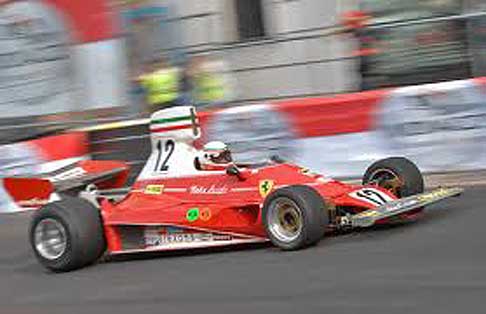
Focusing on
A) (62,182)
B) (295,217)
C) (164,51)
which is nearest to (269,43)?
(164,51)

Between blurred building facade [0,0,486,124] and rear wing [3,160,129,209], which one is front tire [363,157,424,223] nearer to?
rear wing [3,160,129,209]

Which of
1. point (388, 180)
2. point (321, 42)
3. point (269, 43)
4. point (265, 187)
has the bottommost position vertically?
point (388, 180)

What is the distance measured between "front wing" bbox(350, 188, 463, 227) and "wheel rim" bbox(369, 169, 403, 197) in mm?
385

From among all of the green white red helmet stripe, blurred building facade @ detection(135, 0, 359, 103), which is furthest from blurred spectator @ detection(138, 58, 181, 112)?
the green white red helmet stripe

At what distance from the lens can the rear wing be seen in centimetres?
922

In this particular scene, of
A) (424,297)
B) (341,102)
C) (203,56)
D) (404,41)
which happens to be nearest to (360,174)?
(341,102)

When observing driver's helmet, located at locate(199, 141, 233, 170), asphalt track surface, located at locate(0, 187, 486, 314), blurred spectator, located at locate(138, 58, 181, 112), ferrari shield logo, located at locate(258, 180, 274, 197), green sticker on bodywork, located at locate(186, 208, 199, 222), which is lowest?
asphalt track surface, located at locate(0, 187, 486, 314)

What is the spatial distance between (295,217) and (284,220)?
0.15 metres

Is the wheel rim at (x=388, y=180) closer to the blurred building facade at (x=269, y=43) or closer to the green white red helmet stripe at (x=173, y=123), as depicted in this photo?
the green white red helmet stripe at (x=173, y=123)

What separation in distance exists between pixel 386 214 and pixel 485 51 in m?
4.84

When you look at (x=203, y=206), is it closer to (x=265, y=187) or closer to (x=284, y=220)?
(x=265, y=187)

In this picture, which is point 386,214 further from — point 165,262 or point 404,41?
point 404,41

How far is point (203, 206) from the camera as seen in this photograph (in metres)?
8.40

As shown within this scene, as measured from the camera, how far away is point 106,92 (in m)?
15.5
